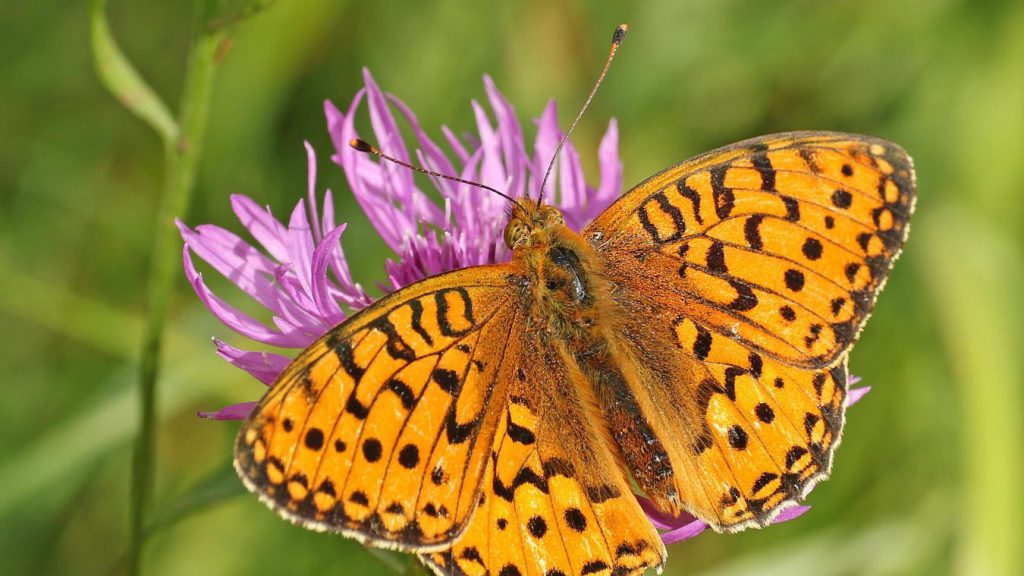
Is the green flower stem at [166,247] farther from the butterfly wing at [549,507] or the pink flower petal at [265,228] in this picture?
the butterfly wing at [549,507]

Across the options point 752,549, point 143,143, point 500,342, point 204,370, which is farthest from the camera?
point 143,143

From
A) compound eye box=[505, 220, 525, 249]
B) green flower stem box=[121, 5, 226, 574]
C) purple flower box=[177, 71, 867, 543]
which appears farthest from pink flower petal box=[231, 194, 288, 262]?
compound eye box=[505, 220, 525, 249]

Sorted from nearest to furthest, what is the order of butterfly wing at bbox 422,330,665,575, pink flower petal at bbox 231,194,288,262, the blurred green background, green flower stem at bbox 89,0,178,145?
butterfly wing at bbox 422,330,665,575 → green flower stem at bbox 89,0,178,145 → pink flower petal at bbox 231,194,288,262 → the blurred green background

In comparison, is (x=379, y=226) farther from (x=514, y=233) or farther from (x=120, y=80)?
(x=120, y=80)

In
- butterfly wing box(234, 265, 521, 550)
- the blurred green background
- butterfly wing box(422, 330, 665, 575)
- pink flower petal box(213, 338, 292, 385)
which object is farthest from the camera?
the blurred green background

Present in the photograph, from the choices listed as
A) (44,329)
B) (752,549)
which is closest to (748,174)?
(752,549)

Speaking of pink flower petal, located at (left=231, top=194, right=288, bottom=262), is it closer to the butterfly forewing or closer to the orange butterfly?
the orange butterfly

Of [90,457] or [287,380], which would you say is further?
[90,457]

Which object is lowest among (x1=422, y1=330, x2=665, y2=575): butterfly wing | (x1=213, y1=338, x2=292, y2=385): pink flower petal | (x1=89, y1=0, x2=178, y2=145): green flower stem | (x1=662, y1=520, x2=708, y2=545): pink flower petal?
(x1=662, y1=520, x2=708, y2=545): pink flower petal

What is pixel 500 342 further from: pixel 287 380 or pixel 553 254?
pixel 287 380
